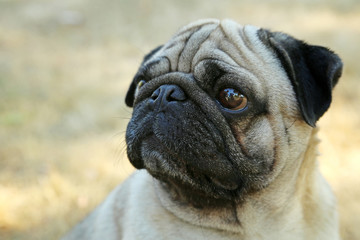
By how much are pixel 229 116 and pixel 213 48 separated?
21.3 inches

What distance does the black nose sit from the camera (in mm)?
2645

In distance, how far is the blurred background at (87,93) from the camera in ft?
16.2

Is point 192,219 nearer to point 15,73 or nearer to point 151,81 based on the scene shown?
point 151,81

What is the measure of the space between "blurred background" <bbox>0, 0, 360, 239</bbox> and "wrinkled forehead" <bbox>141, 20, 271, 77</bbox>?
0.93 meters

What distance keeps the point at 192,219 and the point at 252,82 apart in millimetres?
1014

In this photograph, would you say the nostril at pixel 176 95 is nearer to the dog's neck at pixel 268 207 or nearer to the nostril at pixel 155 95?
the nostril at pixel 155 95

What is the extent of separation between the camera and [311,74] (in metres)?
2.76

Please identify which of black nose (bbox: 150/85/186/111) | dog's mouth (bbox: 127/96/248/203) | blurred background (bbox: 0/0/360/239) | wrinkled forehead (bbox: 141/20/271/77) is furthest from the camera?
blurred background (bbox: 0/0/360/239)

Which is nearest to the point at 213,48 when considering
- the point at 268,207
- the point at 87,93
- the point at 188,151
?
the point at 188,151

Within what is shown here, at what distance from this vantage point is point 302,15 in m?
9.59

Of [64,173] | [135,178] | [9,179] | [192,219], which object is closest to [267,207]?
[192,219]

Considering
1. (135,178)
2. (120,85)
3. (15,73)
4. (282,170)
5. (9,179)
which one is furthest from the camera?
(15,73)

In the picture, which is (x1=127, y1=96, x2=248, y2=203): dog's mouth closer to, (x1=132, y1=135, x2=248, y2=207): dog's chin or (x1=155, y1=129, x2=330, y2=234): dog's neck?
(x1=132, y1=135, x2=248, y2=207): dog's chin

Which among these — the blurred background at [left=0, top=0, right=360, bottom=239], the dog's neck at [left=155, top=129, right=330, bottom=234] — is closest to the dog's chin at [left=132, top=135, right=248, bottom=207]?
the dog's neck at [left=155, top=129, right=330, bottom=234]
